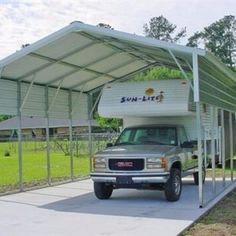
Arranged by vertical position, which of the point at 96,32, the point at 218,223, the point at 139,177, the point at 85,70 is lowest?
the point at 218,223

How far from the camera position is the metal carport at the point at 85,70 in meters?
12.1

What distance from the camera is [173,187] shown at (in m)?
12.5

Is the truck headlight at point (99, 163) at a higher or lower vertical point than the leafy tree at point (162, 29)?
lower

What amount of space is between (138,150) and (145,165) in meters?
0.50

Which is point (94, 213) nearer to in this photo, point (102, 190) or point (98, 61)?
point (102, 190)

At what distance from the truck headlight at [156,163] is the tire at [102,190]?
1372 millimetres

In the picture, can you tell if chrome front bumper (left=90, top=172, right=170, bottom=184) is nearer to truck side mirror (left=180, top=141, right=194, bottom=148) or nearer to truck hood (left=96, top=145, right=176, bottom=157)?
truck hood (left=96, top=145, right=176, bottom=157)

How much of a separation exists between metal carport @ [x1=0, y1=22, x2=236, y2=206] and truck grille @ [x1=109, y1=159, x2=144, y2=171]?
4.95ft

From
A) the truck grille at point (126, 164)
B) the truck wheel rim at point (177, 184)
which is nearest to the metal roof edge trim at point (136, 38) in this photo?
the truck grille at point (126, 164)

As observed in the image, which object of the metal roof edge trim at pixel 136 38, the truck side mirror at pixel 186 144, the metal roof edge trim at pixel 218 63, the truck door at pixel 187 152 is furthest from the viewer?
the truck door at pixel 187 152

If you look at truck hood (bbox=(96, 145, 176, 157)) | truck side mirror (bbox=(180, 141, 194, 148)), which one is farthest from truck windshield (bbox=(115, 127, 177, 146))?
truck hood (bbox=(96, 145, 176, 157))

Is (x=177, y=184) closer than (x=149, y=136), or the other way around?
(x=177, y=184)

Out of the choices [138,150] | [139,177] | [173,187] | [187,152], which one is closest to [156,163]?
[139,177]

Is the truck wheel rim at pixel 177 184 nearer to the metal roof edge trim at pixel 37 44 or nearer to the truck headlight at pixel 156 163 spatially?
the truck headlight at pixel 156 163
